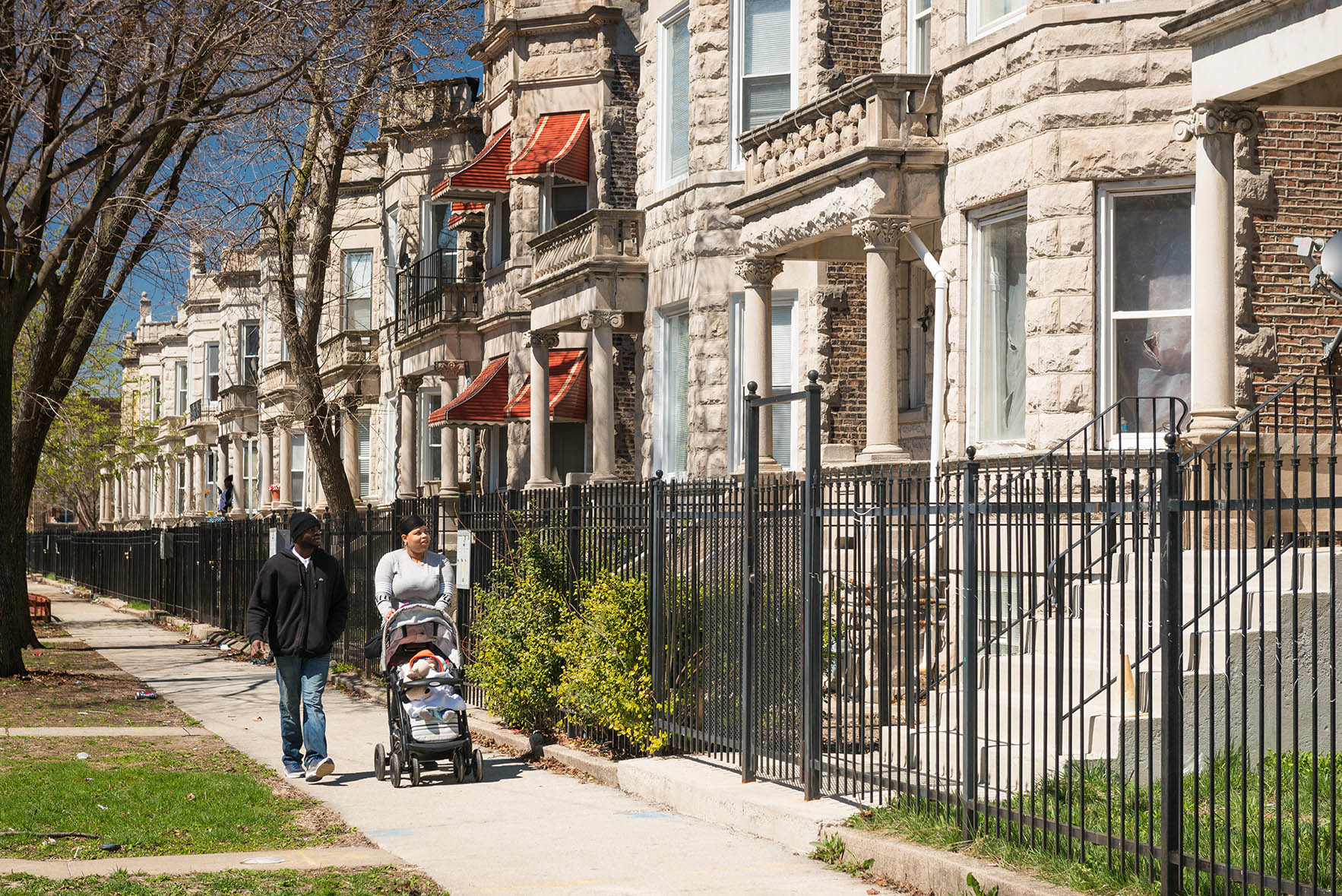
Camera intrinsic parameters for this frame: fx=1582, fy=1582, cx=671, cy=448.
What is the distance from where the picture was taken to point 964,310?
52.9 feet

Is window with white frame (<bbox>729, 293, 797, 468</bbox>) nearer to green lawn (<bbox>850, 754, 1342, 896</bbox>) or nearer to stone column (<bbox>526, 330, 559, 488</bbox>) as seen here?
stone column (<bbox>526, 330, 559, 488</bbox>)

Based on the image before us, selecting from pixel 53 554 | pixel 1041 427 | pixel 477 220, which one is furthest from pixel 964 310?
pixel 53 554

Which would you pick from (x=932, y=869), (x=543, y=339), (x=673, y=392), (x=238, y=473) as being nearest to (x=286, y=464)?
(x=238, y=473)

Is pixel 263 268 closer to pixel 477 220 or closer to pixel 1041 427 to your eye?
pixel 477 220

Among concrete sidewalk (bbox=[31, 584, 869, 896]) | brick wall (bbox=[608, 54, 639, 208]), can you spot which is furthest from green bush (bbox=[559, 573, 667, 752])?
brick wall (bbox=[608, 54, 639, 208])

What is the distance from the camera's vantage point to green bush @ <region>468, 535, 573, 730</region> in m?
13.2

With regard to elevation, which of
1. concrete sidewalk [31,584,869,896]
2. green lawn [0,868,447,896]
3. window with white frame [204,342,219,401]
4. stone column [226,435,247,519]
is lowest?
concrete sidewalk [31,584,869,896]

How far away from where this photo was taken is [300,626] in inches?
485

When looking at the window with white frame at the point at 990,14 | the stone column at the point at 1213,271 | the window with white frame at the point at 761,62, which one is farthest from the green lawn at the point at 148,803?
the window with white frame at the point at 761,62

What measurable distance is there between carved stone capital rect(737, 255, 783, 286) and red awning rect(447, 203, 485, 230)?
39.3 ft

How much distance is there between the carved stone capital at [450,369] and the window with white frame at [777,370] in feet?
34.8

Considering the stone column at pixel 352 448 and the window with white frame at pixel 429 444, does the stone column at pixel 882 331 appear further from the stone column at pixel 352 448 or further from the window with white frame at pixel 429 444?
the stone column at pixel 352 448

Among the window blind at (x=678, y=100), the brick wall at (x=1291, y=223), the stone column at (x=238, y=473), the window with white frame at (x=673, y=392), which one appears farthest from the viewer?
the stone column at (x=238, y=473)

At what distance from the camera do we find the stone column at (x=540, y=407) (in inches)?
1016
